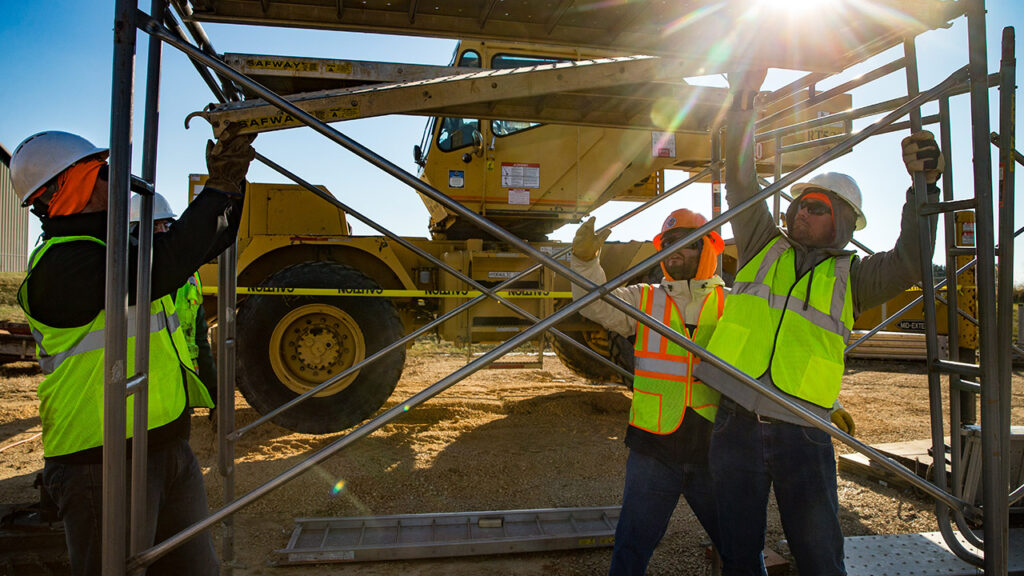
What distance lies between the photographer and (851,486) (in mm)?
4793

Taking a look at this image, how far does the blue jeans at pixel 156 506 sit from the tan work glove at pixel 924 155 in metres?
2.96

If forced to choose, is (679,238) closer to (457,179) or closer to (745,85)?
(745,85)

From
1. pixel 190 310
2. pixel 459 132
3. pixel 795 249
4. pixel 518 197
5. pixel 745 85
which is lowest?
pixel 190 310

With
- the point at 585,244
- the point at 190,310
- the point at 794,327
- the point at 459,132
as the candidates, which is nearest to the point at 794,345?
the point at 794,327

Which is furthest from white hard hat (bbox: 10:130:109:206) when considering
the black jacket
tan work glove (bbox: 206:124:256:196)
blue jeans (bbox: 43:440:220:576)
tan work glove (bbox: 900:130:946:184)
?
tan work glove (bbox: 900:130:946:184)

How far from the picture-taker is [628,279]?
2.03 meters

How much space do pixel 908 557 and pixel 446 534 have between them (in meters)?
2.63

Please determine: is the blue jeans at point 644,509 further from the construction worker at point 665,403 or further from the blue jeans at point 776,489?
the blue jeans at point 776,489

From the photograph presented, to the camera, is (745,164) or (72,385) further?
(745,164)

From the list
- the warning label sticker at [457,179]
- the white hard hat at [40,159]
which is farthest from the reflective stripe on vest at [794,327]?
Result: the warning label sticker at [457,179]

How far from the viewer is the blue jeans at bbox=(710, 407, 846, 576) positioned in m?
2.15

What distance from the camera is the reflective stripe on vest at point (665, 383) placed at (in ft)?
8.02

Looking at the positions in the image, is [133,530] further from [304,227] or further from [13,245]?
[13,245]

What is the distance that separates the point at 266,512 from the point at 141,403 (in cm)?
269
